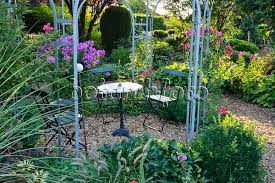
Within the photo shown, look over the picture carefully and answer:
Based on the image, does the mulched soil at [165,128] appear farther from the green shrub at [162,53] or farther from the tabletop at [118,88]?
the green shrub at [162,53]

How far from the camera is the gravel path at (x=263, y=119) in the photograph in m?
3.98

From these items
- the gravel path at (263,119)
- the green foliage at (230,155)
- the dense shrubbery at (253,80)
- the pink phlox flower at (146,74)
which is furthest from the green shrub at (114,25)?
the green foliage at (230,155)

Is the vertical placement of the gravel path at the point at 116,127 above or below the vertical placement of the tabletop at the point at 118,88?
below

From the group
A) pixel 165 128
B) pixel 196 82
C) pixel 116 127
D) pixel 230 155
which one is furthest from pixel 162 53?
pixel 230 155

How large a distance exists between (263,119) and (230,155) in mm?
2919

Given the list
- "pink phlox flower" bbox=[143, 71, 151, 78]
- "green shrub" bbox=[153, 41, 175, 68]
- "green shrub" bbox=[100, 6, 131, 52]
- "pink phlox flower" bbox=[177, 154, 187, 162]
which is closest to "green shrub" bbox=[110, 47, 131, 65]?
"green shrub" bbox=[153, 41, 175, 68]

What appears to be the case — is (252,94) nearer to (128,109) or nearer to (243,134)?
(128,109)

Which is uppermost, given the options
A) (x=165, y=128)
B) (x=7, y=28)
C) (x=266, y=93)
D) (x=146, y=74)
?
(x=7, y=28)

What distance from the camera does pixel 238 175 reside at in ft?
9.85

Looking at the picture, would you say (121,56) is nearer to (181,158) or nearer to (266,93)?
(266,93)

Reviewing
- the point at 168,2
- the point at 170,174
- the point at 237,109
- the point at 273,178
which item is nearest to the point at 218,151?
the point at 170,174

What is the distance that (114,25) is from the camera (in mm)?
9867

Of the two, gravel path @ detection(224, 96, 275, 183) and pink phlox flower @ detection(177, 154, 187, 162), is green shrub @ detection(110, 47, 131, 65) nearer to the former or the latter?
gravel path @ detection(224, 96, 275, 183)

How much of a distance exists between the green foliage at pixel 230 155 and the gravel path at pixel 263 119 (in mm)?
648
